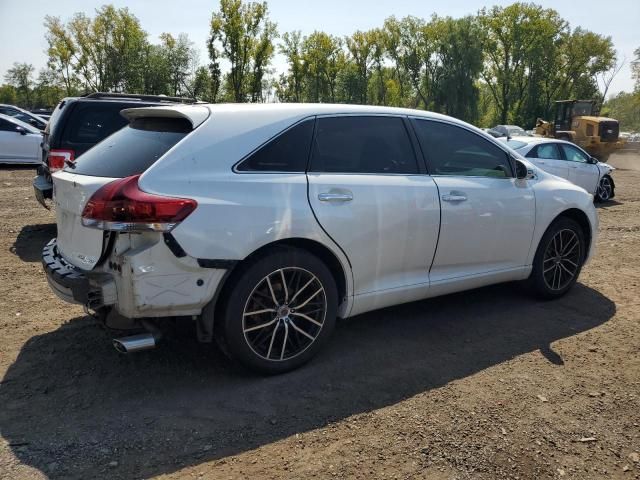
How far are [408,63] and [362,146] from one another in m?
55.8

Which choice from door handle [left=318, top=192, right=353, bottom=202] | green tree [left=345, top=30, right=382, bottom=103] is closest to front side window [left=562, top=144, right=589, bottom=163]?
door handle [left=318, top=192, right=353, bottom=202]

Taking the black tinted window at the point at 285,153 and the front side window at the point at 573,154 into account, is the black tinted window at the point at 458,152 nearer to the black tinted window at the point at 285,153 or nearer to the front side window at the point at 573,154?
the black tinted window at the point at 285,153

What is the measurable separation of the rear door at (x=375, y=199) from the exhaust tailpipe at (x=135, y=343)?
127cm

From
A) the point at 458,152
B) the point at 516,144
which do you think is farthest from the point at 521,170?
the point at 516,144

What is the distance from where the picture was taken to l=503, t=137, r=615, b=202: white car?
11570 millimetres

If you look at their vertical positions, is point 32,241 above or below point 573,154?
below

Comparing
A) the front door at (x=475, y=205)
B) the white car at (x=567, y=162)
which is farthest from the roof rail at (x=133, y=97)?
the white car at (x=567, y=162)

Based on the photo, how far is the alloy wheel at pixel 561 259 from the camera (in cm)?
501

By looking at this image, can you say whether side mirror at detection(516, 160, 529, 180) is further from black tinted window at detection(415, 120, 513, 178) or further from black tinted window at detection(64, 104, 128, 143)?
black tinted window at detection(64, 104, 128, 143)

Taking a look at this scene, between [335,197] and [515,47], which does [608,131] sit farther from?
[515,47]

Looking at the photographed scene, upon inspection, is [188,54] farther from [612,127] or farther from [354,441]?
[354,441]

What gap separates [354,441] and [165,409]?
1.13 m

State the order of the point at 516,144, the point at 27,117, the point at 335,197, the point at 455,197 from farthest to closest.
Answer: the point at 27,117, the point at 516,144, the point at 455,197, the point at 335,197

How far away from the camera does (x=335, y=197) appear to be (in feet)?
11.6
